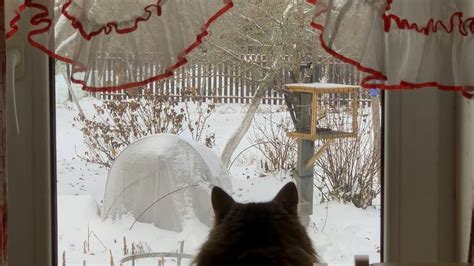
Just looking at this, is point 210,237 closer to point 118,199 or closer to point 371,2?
point 118,199

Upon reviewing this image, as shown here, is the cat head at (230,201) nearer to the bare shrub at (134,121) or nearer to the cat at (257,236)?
the cat at (257,236)

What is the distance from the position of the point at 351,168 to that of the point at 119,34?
1.72 ft

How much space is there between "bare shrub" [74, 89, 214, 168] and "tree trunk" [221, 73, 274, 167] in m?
0.06

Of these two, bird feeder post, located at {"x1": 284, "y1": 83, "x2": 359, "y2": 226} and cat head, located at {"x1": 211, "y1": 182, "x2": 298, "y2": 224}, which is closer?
cat head, located at {"x1": 211, "y1": 182, "x2": 298, "y2": 224}

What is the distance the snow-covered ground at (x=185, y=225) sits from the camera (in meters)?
1.43

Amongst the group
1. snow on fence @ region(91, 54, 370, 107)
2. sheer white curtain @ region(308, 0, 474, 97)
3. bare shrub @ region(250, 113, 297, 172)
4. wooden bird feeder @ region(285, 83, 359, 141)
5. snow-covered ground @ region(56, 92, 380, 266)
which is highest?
sheer white curtain @ region(308, 0, 474, 97)

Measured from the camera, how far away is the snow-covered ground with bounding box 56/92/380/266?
56.4 inches

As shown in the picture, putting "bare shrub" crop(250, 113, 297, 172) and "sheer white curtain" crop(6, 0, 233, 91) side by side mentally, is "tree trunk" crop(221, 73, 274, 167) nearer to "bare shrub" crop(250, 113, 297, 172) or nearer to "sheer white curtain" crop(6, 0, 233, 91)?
"bare shrub" crop(250, 113, 297, 172)

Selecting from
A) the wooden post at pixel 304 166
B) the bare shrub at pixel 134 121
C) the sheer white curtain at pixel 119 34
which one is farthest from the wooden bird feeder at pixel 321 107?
the sheer white curtain at pixel 119 34

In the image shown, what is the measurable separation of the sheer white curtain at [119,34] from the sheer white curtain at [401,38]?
18 centimetres

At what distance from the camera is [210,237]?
4.12ft

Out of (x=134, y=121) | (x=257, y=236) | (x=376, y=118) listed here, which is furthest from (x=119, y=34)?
(x=376, y=118)

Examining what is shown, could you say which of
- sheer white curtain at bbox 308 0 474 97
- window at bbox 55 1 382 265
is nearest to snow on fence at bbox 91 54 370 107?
window at bbox 55 1 382 265

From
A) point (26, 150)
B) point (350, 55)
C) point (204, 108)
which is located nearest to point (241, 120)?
point (204, 108)
